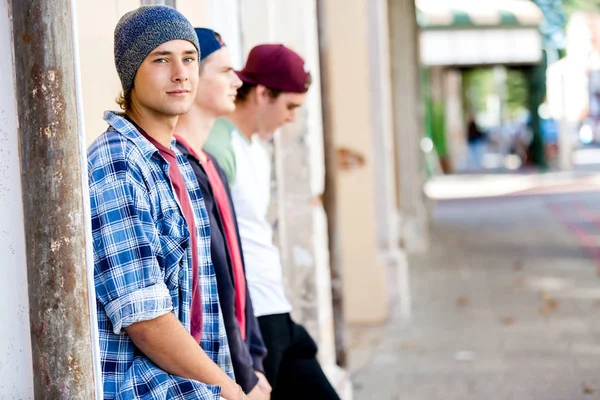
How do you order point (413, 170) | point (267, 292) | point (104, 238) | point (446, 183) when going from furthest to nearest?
point (446, 183)
point (413, 170)
point (267, 292)
point (104, 238)

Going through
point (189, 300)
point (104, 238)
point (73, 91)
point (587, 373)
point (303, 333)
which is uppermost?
point (73, 91)

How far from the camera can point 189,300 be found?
9.16 ft

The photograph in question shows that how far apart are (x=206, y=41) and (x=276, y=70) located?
0.74m

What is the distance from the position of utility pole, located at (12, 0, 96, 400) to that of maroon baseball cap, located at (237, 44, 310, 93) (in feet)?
6.00

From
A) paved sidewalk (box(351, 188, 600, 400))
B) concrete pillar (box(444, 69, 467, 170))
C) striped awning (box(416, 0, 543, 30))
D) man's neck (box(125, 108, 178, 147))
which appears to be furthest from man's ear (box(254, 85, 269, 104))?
concrete pillar (box(444, 69, 467, 170))

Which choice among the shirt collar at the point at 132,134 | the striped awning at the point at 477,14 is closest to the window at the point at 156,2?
the shirt collar at the point at 132,134

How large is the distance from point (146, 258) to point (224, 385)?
0.46 m

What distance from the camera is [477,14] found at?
25.3 meters

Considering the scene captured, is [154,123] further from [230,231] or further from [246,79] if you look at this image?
[246,79]

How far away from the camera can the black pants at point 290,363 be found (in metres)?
3.94

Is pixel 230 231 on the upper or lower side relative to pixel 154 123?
lower

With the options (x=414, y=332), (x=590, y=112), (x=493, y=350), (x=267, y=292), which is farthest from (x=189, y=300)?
(x=590, y=112)

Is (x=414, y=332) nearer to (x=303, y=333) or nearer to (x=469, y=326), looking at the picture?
(x=469, y=326)

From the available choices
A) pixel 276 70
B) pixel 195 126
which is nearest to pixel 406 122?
pixel 276 70
